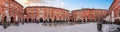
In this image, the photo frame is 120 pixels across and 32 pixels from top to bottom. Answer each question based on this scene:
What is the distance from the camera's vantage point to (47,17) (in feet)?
435

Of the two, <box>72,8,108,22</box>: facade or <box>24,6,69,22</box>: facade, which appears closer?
<box>24,6,69,22</box>: facade

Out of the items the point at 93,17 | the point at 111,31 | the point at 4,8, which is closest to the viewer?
the point at 111,31

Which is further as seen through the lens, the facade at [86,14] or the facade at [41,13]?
the facade at [86,14]

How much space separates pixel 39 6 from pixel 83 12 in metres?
39.3

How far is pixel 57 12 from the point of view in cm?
14350

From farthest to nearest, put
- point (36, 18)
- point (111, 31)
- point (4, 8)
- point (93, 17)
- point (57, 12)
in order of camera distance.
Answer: point (93, 17), point (57, 12), point (36, 18), point (4, 8), point (111, 31)

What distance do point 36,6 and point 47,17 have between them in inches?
383

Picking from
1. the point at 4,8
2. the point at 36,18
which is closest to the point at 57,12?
the point at 36,18

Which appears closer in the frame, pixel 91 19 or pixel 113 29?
pixel 113 29

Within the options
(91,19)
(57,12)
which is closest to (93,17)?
(91,19)

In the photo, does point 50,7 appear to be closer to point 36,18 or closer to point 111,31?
point 36,18

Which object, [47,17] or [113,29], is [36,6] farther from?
[113,29]

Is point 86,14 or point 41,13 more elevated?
point 41,13

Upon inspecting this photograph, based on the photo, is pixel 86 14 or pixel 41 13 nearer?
pixel 41 13
